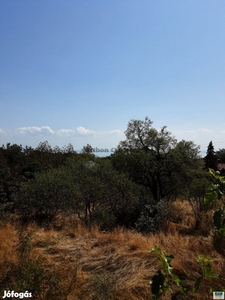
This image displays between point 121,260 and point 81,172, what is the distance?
504 centimetres

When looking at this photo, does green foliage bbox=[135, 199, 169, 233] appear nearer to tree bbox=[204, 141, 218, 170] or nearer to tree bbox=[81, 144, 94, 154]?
tree bbox=[81, 144, 94, 154]

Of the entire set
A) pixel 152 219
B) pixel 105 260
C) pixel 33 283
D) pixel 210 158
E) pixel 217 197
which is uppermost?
pixel 210 158

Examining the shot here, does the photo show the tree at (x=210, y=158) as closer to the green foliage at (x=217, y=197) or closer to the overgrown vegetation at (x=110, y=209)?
the overgrown vegetation at (x=110, y=209)

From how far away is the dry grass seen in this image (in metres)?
2.60

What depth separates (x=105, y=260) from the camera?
3420 mm

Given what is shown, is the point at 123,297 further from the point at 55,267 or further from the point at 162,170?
the point at 162,170

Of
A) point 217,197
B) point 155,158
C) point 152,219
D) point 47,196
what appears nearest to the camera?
point 217,197

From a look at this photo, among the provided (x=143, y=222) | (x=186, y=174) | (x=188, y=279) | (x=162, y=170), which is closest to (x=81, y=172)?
(x=143, y=222)

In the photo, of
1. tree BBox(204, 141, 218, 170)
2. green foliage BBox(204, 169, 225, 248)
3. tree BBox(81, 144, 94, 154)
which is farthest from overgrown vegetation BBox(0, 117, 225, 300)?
tree BBox(204, 141, 218, 170)

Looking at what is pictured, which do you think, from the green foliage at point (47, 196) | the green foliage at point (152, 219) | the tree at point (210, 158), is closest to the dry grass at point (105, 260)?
the green foliage at point (47, 196)

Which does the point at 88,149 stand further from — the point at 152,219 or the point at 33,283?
the point at 33,283

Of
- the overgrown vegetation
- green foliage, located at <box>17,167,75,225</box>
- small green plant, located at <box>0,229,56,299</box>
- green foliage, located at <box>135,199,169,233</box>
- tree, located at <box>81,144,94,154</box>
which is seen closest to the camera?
small green plant, located at <box>0,229,56,299</box>

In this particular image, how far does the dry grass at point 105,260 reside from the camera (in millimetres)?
2604

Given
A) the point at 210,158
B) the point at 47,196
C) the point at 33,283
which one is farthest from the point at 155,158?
the point at 210,158
